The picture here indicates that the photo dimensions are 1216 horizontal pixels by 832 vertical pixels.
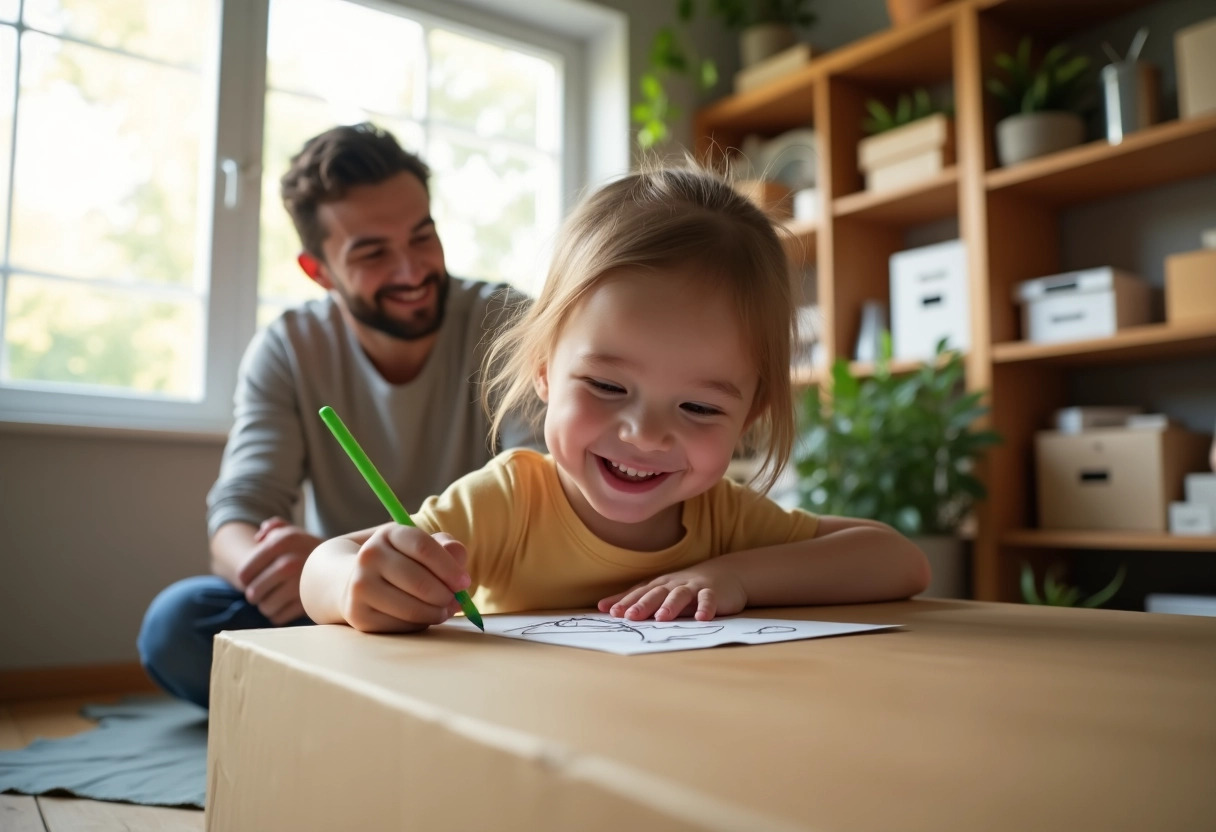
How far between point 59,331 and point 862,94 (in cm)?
234

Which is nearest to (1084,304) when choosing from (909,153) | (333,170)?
(909,153)

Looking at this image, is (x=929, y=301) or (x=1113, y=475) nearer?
(x=1113, y=475)

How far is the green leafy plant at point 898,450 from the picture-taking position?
2.29 meters

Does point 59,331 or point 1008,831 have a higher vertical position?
point 59,331

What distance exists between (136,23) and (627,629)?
2.50 metres

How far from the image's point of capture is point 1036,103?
240 centimetres

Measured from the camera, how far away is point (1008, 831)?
0.22 m

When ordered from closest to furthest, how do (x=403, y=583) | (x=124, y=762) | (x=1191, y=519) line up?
(x=403, y=583) < (x=124, y=762) < (x=1191, y=519)

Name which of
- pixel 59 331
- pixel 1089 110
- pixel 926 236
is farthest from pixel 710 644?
pixel 926 236

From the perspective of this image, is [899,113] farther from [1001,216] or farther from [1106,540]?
[1106,540]

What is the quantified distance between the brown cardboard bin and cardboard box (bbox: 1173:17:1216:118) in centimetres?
201

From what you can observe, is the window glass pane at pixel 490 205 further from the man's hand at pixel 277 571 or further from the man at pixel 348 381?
the man's hand at pixel 277 571

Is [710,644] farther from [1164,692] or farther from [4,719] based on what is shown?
[4,719]

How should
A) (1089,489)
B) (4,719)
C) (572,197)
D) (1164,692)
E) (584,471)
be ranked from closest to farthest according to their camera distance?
(1164,692) → (584,471) → (4,719) → (1089,489) → (572,197)
